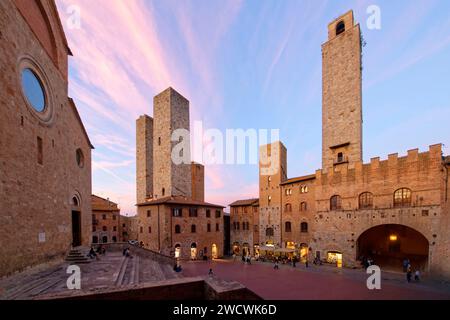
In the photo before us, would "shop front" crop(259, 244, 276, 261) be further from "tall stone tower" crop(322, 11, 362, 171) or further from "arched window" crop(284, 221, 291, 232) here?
"tall stone tower" crop(322, 11, 362, 171)

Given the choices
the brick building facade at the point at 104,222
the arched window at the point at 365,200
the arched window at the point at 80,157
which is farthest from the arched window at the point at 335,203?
the brick building facade at the point at 104,222

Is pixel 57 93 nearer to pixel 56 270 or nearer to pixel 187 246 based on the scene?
pixel 56 270

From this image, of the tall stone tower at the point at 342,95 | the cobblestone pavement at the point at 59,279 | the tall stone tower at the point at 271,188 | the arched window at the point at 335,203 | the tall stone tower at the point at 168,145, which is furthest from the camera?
the tall stone tower at the point at 168,145

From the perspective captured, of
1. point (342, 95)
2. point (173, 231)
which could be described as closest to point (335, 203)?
point (342, 95)

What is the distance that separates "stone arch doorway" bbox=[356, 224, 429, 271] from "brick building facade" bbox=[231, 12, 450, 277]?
0.29 feet

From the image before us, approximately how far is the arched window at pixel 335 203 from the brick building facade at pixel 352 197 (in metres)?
0.12

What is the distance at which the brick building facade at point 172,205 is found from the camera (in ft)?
97.6

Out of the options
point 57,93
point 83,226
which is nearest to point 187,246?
point 83,226

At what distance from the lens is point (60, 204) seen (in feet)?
49.1

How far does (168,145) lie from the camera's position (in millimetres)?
35375

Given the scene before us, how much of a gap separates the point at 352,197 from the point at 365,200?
1225 mm

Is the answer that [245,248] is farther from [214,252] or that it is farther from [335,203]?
[335,203]

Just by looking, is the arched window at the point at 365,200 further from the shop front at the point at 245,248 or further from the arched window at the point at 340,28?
the arched window at the point at 340,28

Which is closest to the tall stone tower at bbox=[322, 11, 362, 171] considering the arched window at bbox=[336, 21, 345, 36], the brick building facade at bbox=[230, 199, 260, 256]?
the arched window at bbox=[336, 21, 345, 36]
